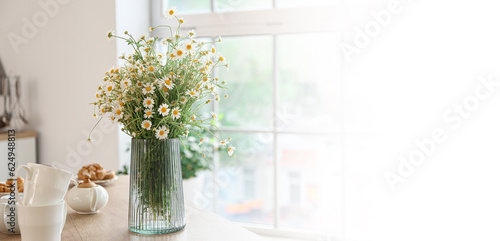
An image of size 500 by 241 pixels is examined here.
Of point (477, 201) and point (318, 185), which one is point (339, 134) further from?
point (477, 201)

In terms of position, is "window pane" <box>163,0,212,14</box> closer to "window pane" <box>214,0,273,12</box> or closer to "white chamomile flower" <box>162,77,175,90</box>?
"window pane" <box>214,0,273,12</box>

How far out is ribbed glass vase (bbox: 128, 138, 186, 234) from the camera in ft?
4.51

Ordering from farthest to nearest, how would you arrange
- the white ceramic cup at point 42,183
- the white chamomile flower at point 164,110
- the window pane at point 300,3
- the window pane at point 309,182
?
the window pane at point 309,182
the window pane at point 300,3
the white chamomile flower at point 164,110
the white ceramic cup at point 42,183

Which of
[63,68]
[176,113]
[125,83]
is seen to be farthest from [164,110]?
[63,68]

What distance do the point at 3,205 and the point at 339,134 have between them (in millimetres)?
2090

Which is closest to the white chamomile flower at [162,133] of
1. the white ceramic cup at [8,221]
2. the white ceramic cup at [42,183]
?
the white ceramic cup at [42,183]

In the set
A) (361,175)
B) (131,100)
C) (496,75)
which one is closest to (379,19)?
(496,75)

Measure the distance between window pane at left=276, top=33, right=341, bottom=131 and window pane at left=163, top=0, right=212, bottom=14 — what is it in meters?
0.56

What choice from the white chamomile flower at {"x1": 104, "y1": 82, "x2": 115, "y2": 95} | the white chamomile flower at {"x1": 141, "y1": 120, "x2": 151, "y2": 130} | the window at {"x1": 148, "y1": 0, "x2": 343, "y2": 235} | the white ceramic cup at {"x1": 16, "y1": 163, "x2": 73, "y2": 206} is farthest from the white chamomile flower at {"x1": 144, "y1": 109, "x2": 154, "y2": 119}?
the window at {"x1": 148, "y1": 0, "x2": 343, "y2": 235}

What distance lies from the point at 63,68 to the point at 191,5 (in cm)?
97

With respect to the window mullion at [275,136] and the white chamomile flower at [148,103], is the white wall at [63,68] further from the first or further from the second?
the white chamomile flower at [148,103]

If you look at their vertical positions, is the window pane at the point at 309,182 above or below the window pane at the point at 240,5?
below

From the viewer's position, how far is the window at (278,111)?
3.13 metres

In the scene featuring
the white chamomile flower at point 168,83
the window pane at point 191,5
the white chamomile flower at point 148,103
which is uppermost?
the window pane at point 191,5
